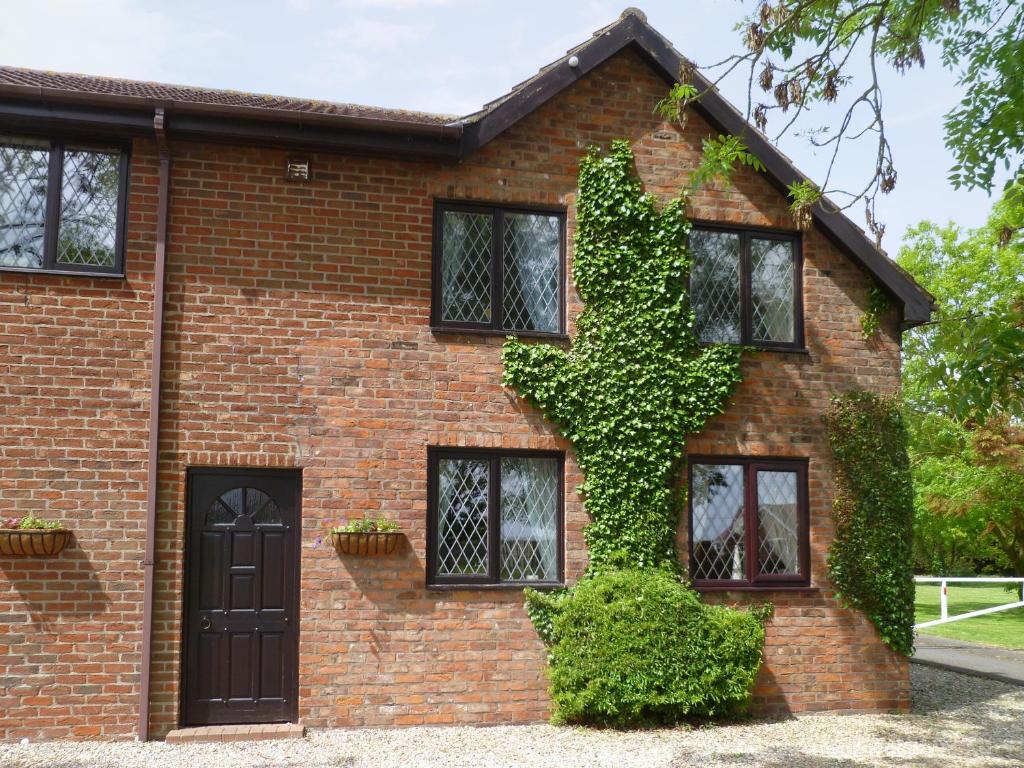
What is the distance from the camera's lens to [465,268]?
33.1 feet

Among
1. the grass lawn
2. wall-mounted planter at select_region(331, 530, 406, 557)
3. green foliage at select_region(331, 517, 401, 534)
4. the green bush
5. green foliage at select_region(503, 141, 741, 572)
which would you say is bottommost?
the grass lawn

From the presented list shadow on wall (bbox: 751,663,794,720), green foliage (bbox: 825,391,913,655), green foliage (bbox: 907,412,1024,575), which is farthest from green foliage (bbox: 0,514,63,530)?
green foliage (bbox: 907,412,1024,575)

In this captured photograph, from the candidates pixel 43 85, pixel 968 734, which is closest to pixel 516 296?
pixel 43 85

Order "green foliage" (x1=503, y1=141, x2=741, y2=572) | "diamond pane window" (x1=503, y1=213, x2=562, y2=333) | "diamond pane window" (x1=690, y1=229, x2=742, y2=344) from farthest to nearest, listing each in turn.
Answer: "diamond pane window" (x1=690, y1=229, x2=742, y2=344)
"diamond pane window" (x1=503, y1=213, x2=562, y2=333)
"green foliage" (x1=503, y1=141, x2=741, y2=572)

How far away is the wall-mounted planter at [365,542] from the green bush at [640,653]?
4.90 feet

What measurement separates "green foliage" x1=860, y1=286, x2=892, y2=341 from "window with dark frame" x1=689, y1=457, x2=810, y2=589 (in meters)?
1.74

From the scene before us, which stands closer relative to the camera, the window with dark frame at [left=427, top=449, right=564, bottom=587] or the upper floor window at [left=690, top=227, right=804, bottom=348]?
the window with dark frame at [left=427, top=449, right=564, bottom=587]

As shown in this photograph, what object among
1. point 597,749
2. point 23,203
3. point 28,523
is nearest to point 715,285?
point 597,749

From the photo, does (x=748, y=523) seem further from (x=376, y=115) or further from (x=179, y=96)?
(x=179, y=96)

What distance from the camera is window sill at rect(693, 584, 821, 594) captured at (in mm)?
10289

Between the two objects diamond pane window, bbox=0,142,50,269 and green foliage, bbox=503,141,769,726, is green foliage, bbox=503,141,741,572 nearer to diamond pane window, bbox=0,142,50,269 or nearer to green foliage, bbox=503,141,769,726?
green foliage, bbox=503,141,769,726

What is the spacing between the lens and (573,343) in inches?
400

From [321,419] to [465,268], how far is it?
2154 millimetres

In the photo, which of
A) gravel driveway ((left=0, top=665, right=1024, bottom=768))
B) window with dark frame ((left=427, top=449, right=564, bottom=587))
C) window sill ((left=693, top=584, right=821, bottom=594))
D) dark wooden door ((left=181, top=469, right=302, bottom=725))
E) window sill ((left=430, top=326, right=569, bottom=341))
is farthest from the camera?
window sill ((left=693, top=584, right=821, bottom=594))
